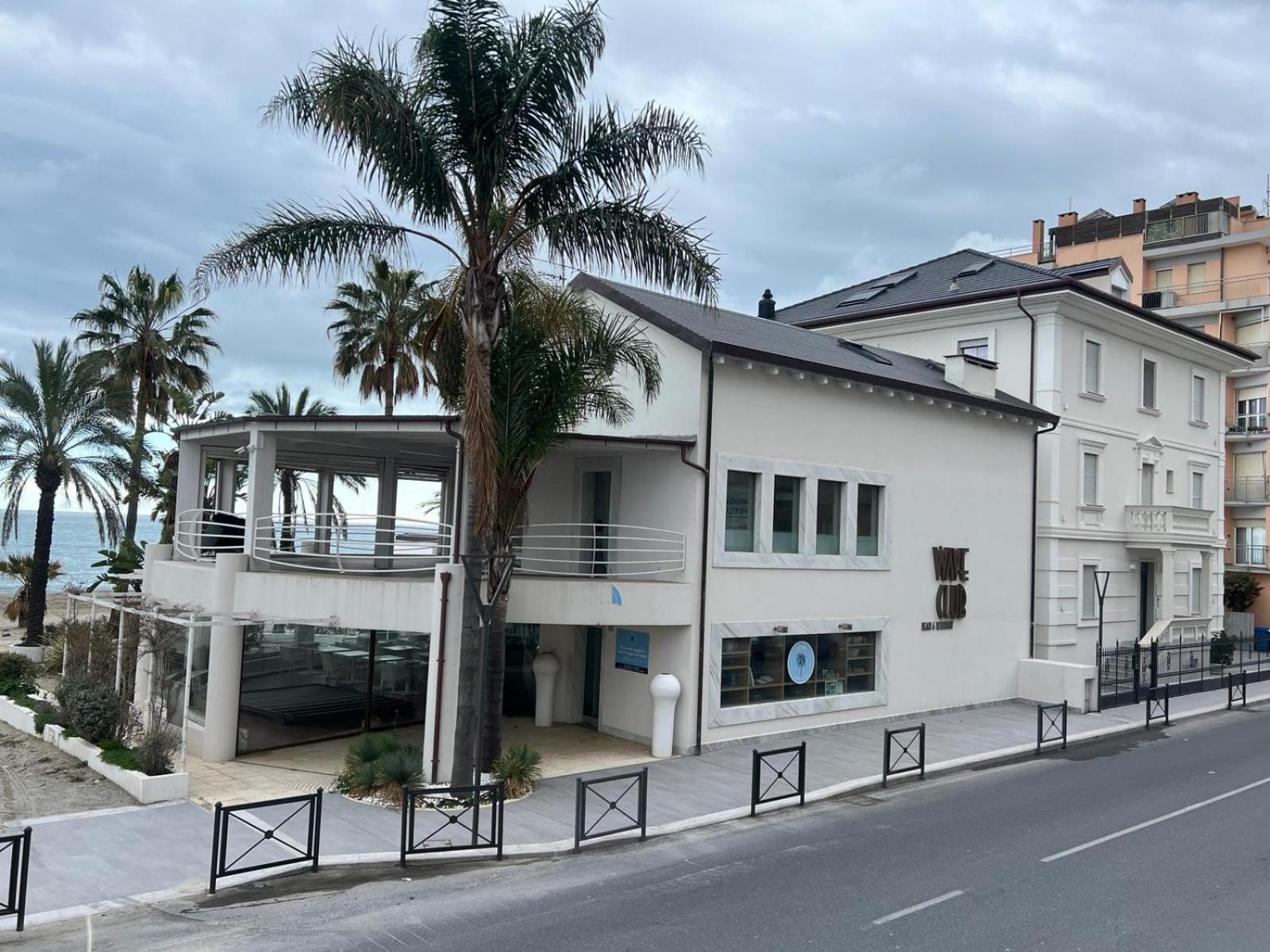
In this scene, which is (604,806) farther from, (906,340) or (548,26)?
(906,340)

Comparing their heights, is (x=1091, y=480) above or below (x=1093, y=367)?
below

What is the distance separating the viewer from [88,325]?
32406 millimetres

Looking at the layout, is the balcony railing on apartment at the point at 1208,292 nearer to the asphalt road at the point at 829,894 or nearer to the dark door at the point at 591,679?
the dark door at the point at 591,679

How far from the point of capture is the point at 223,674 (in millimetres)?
15398

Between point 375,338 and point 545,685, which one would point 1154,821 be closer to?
point 545,685

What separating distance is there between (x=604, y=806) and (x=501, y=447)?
199 inches

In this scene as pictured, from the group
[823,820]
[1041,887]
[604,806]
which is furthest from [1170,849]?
[604,806]

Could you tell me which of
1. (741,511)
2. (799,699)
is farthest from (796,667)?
(741,511)

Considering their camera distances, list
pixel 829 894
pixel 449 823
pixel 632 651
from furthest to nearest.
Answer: pixel 632 651 → pixel 449 823 → pixel 829 894

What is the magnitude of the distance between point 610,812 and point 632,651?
503 cm

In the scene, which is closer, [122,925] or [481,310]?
[122,925]

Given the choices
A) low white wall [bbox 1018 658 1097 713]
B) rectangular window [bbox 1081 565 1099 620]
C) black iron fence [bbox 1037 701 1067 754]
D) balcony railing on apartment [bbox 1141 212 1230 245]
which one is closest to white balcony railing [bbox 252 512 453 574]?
black iron fence [bbox 1037 701 1067 754]

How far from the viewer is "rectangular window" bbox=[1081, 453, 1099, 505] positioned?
26.9m

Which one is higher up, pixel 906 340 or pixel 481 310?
pixel 906 340
